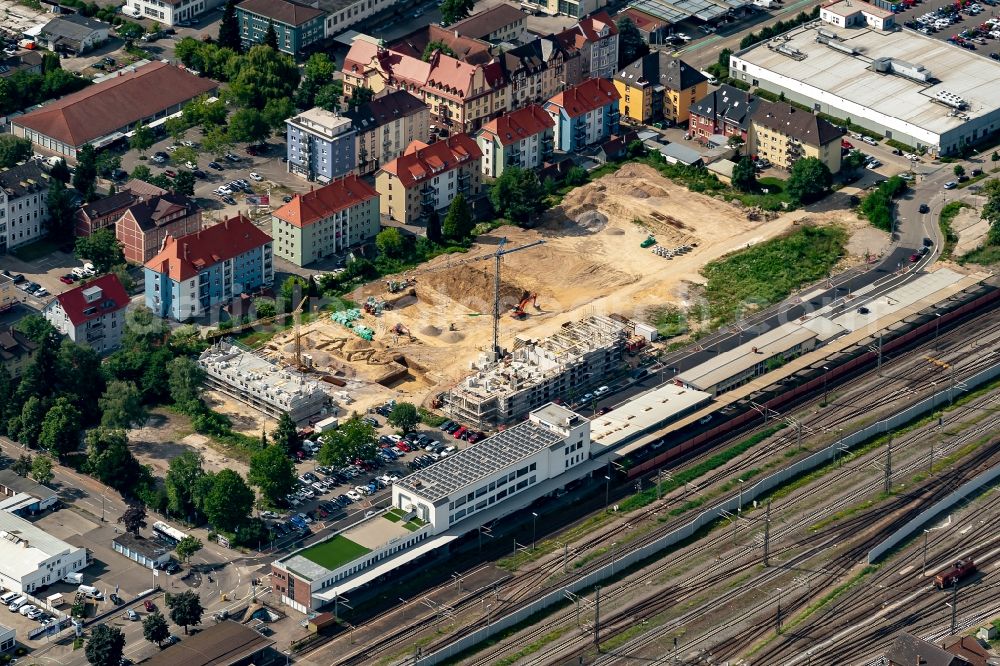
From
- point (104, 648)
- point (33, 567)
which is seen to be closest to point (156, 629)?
point (104, 648)

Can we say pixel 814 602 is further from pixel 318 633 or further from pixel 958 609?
pixel 318 633

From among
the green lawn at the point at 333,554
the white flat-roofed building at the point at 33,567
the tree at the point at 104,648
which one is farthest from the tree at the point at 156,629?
the green lawn at the point at 333,554

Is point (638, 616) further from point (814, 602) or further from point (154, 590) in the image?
point (154, 590)

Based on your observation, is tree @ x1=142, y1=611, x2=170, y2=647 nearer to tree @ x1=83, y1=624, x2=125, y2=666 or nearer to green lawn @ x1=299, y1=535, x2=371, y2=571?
tree @ x1=83, y1=624, x2=125, y2=666

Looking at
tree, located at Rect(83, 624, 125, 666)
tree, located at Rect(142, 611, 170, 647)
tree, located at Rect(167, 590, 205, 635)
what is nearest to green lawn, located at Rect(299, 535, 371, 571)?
tree, located at Rect(167, 590, 205, 635)

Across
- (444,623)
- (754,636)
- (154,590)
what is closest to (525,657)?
(444,623)

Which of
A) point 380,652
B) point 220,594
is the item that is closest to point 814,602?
point 380,652
